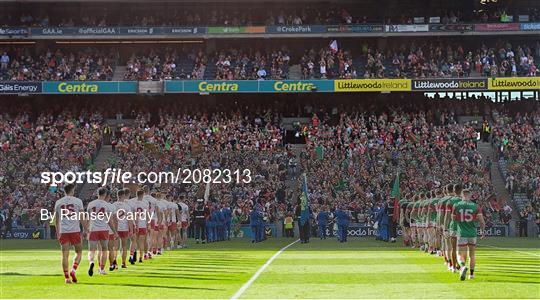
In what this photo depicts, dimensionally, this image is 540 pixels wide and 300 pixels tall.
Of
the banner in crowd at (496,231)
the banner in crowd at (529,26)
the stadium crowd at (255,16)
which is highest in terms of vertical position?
the stadium crowd at (255,16)

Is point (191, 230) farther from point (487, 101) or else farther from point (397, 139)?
point (487, 101)

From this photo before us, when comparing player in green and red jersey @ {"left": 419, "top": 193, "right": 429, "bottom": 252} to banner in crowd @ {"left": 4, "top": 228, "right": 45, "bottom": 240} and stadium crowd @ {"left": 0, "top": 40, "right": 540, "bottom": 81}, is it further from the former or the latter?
stadium crowd @ {"left": 0, "top": 40, "right": 540, "bottom": 81}

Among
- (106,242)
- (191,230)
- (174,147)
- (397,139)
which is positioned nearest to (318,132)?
(397,139)

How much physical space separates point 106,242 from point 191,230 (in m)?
22.5

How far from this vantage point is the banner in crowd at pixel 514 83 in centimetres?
5488

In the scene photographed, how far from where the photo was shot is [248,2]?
60500 mm

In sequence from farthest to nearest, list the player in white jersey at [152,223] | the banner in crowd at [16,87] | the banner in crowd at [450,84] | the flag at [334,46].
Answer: the flag at [334,46]
the banner in crowd at [16,87]
the banner in crowd at [450,84]
the player in white jersey at [152,223]

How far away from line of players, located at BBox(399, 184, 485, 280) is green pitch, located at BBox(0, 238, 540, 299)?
0.49 metres

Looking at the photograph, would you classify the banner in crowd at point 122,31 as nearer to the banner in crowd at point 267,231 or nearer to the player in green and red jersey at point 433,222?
the banner in crowd at point 267,231

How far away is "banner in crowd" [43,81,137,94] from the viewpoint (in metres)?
56.1

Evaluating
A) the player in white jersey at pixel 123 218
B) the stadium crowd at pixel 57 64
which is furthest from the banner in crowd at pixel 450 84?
the player in white jersey at pixel 123 218

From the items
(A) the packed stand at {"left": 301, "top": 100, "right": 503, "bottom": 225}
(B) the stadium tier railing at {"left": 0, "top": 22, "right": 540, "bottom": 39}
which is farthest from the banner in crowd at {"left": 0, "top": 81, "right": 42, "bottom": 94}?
(A) the packed stand at {"left": 301, "top": 100, "right": 503, "bottom": 225}

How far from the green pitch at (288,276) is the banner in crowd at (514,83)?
2713cm

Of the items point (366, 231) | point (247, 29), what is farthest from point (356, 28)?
point (366, 231)
